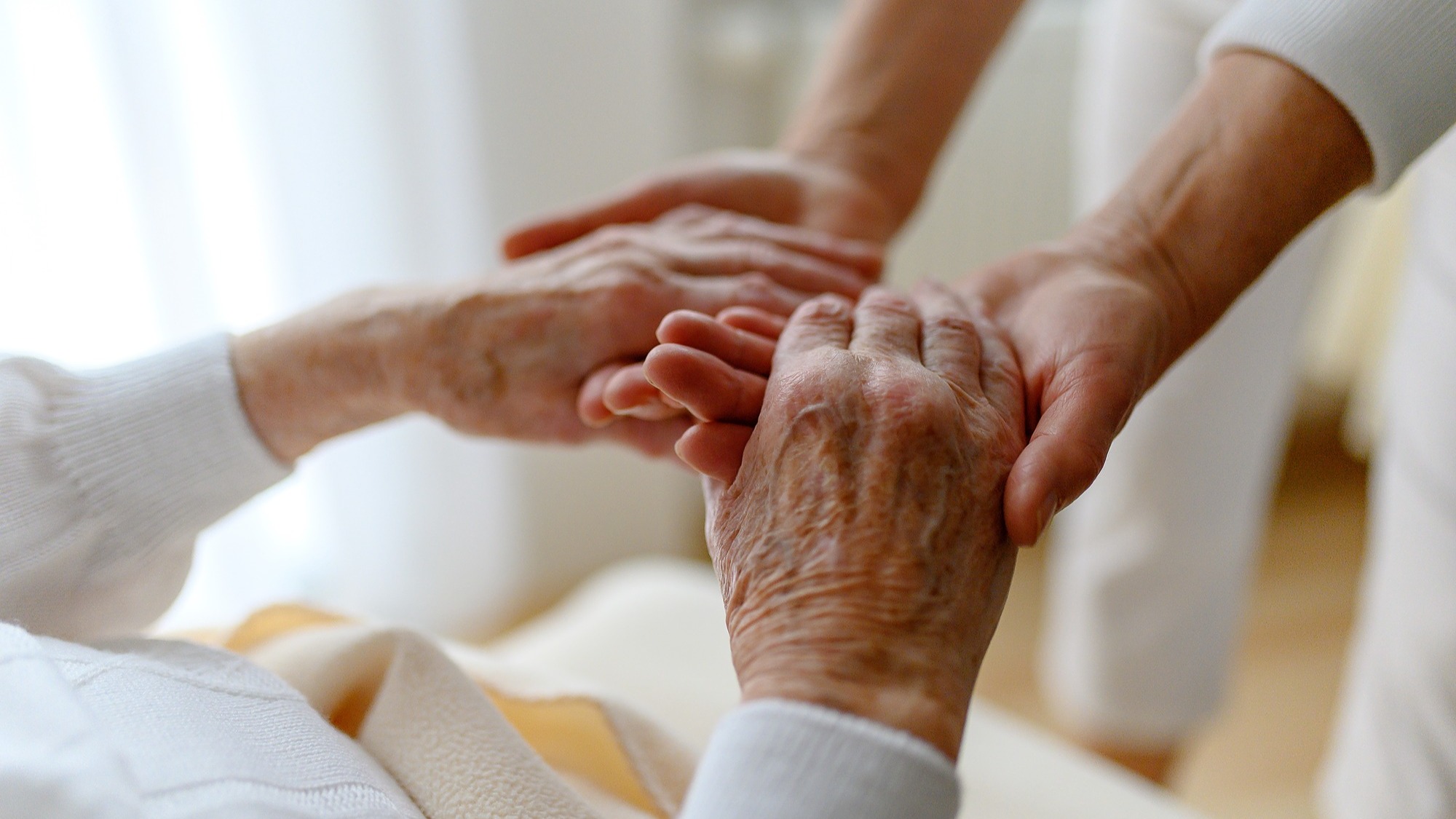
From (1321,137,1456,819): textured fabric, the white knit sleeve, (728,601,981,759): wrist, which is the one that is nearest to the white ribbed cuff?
the white knit sleeve

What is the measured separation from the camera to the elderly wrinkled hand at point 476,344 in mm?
789

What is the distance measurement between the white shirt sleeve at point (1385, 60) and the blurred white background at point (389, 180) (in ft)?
4.05

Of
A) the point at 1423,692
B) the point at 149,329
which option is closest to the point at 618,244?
the point at 1423,692

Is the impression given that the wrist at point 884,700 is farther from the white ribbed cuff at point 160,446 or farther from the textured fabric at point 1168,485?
the textured fabric at point 1168,485

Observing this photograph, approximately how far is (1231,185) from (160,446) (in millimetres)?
705

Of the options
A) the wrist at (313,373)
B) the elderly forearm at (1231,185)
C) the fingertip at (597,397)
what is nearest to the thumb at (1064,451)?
the elderly forearm at (1231,185)

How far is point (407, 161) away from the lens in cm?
174

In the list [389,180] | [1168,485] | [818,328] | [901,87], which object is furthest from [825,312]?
[389,180]

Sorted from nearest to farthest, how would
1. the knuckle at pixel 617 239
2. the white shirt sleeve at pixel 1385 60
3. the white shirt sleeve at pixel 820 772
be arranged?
the white shirt sleeve at pixel 820 772 → the white shirt sleeve at pixel 1385 60 → the knuckle at pixel 617 239

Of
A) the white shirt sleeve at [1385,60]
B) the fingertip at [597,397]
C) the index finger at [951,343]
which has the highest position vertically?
the white shirt sleeve at [1385,60]

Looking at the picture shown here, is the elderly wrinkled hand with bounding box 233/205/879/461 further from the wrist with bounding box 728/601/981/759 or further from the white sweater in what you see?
→ the wrist with bounding box 728/601/981/759

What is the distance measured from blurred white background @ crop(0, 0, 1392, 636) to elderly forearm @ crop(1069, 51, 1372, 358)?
1142 mm

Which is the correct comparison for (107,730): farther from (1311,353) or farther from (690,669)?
(1311,353)

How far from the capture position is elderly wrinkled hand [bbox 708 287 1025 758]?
47cm
